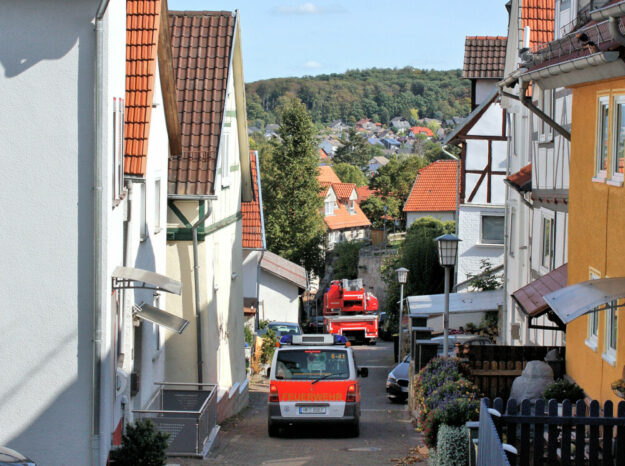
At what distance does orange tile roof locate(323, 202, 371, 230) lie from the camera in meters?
85.6

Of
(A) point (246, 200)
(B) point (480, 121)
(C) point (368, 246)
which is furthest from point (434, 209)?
(A) point (246, 200)

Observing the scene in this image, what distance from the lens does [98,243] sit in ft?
34.0

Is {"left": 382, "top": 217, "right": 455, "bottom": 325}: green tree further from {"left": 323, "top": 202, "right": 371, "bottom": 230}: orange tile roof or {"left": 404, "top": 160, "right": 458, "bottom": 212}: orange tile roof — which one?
{"left": 323, "top": 202, "right": 371, "bottom": 230}: orange tile roof

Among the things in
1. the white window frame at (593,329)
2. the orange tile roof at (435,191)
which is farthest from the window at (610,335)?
the orange tile roof at (435,191)

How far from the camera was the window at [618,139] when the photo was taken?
966 cm

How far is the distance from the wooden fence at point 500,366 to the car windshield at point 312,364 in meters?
2.42

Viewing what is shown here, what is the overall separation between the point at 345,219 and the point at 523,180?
6757cm

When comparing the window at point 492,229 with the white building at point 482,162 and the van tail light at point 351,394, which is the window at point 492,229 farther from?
the van tail light at point 351,394

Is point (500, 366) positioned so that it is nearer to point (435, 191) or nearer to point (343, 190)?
point (435, 191)

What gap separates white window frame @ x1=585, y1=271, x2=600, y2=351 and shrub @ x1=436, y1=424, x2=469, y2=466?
6.35 ft

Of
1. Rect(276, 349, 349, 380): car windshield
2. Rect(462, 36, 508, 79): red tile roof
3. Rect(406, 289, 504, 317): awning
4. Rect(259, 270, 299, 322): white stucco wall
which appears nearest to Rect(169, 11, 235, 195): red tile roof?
Rect(276, 349, 349, 380): car windshield

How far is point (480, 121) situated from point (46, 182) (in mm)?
24412

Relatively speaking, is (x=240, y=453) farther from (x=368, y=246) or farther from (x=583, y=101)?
(x=368, y=246)

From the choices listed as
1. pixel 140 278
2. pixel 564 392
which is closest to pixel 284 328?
pixel 140 278
